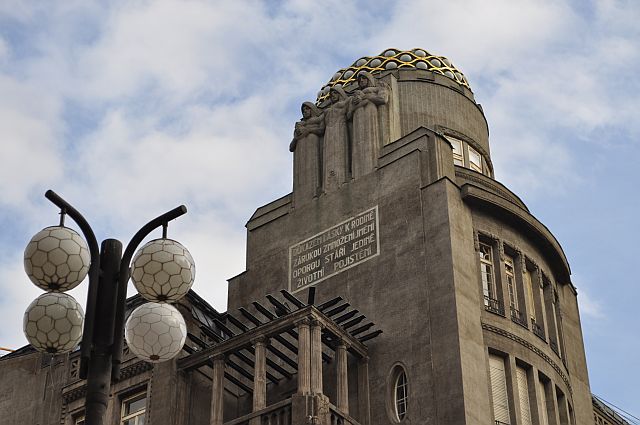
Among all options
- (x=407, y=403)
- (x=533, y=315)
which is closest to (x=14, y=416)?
(x=407, y=403)

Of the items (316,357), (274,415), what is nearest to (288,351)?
(316,357)

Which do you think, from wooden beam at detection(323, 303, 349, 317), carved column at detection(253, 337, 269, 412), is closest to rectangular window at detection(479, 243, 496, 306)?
wooden beam at detection(323, 303, 349, 317)

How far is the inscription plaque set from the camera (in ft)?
126

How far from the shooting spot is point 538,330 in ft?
126

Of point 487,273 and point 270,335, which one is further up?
point 487,273

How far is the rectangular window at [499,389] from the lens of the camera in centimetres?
3503

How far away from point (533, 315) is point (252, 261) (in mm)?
9834

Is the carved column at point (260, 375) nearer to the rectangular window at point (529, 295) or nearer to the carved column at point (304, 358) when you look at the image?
the carved column at point (304, 358)

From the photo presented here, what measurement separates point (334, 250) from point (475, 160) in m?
7.89

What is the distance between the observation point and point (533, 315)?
38.9 meters

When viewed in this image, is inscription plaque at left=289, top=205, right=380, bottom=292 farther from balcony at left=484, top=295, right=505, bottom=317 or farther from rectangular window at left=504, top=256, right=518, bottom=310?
rectangular window at left=504, top=256, right=518, bottom=310

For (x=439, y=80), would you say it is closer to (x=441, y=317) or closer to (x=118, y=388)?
(x=441, y=317)

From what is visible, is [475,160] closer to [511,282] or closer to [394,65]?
[394,65]

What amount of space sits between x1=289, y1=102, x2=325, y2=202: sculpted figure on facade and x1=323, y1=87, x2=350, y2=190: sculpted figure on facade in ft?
1.37
